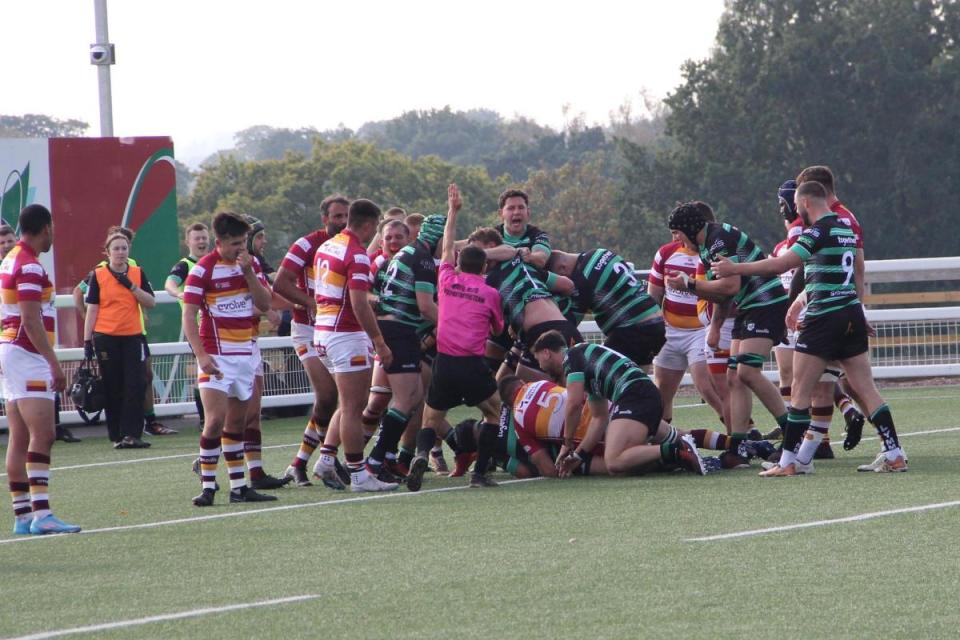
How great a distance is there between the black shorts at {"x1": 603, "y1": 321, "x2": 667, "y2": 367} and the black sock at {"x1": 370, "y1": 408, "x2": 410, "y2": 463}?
5.33 feet

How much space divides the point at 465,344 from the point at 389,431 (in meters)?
0.92

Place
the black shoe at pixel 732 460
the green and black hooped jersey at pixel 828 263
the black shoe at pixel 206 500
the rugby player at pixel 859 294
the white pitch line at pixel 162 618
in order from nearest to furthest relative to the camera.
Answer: the white pitch line at pixel 162 618 < the green and black hooped jersey at pixel 828 263 < the black shoe at pixel 206 500 < the rugby player at pixel 859 294 < the black shoe at pixel 732 460

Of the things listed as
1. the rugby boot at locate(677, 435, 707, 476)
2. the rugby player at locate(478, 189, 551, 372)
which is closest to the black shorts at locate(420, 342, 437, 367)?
the rugby player at locate(478, 189, 551, 372)

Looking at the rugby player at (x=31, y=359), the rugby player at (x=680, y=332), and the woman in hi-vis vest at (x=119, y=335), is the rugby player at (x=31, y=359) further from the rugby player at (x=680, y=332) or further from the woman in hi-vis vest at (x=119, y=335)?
the woman in hi-vis vest at (x=119, y=335)

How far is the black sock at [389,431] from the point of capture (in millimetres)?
11055

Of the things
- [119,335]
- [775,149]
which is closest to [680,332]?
[119,335]

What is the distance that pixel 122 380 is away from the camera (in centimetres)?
1584

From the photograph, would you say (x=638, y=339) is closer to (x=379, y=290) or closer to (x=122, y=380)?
(x=379, y=290)

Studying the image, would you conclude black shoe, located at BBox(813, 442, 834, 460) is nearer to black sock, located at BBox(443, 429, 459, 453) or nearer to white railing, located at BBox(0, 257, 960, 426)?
black sock, located at BBox(443, 429, 459, 453)

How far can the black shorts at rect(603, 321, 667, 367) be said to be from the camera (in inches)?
452

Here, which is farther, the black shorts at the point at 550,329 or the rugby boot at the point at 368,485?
the black shorts at the point at 550,329

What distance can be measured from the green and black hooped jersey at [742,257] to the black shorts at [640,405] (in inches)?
38.7

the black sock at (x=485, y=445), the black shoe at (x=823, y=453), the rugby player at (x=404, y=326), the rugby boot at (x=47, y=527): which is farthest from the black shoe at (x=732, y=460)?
the rugby boot at (x=47, y=527)

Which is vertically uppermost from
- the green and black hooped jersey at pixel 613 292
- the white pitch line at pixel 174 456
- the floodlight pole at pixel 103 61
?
the floodlight pole at pixel 103 61
